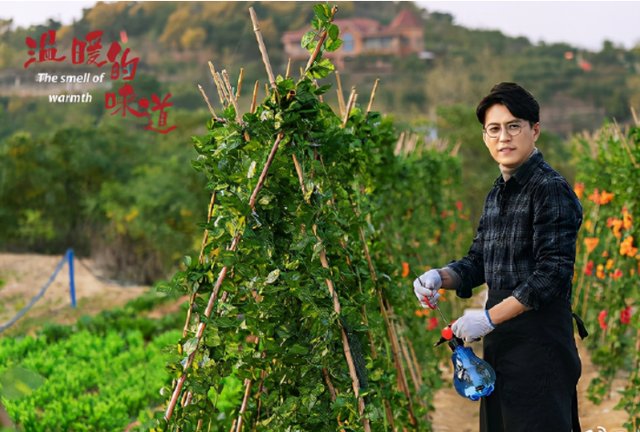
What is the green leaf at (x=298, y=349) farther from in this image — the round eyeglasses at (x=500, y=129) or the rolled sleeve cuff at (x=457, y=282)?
the round eyeglasses at (x=500, y=129)

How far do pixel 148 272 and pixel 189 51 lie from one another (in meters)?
32.3

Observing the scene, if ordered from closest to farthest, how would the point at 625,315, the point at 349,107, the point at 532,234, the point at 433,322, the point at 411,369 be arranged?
the point at 532,234 < the point at 349,107 < the point at 411,369 < the point at 625,315 < the point at 433,322

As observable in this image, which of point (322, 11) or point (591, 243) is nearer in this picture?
point (322, 11)

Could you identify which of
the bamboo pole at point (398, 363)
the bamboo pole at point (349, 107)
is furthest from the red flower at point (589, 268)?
the bamboo pole at point (349, 107)

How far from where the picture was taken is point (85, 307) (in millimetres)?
12445

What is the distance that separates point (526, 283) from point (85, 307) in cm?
1105

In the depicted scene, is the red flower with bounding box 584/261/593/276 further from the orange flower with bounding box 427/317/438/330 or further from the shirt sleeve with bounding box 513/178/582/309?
the shirt sleeve with bounding box 513/178/582/309

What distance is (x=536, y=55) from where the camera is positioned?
55875 mm

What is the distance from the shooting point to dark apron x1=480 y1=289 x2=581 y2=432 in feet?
8.09

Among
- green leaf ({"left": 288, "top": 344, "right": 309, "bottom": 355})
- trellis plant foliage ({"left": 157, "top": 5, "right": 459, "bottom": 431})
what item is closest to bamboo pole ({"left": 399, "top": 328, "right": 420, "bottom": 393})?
trellis plant foliage ({"left": 157, "top": 5, "right": 459, "bottom": 431})

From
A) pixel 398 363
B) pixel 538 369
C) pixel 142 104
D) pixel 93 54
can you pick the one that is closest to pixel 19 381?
pixel 538 369

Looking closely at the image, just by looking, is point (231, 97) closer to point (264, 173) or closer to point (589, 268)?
point (264, 173)

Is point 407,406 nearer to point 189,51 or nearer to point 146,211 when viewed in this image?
point 146,211

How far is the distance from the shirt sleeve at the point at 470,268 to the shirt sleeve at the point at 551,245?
38 centimetres
